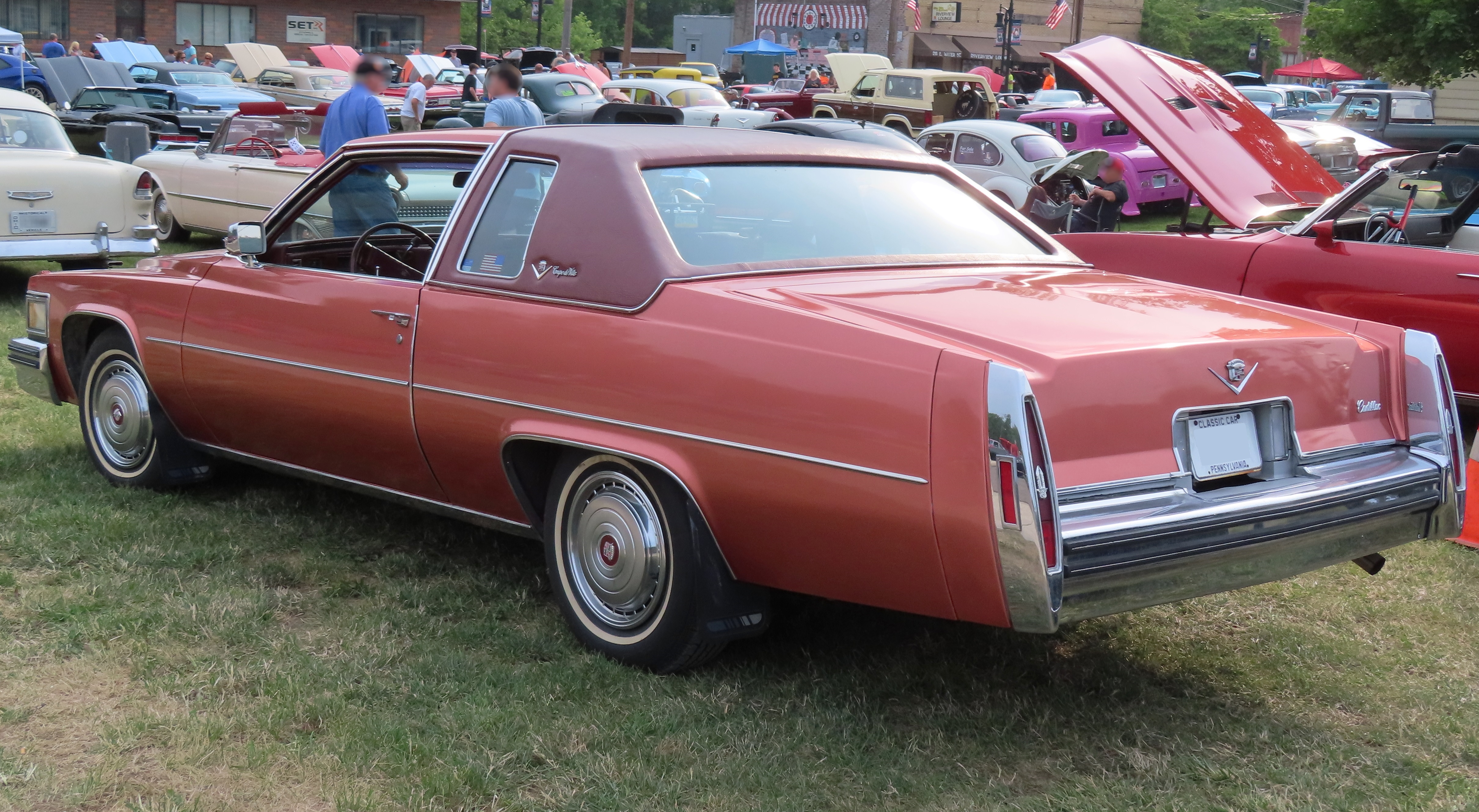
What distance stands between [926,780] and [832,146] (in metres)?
2.01

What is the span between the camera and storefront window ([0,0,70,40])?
148 ft

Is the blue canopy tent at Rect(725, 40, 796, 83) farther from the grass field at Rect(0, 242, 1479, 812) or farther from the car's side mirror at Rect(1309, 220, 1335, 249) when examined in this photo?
the grass field at Rect(0, 242, 1479, 812)

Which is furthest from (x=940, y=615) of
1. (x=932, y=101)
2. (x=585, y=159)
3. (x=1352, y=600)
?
(x=932, y=101)

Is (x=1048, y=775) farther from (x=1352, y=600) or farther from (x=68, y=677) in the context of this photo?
(x=68, y=677)

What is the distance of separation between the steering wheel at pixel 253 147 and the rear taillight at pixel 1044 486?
34.8 feet

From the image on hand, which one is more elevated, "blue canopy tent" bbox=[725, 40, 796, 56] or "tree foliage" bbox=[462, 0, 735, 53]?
"tree foliage" bbox=[462, 0, 735, 53]

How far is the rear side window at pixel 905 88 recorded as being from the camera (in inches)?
969

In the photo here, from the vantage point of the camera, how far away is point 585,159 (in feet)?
12.7

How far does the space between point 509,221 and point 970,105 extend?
21.5 m

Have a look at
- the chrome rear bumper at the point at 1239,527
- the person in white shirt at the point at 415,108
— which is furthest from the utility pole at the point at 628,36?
the chrome rear bumper at the point at 1239,527

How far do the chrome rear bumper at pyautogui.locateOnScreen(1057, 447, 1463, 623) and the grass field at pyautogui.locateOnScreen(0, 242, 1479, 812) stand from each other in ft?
1.42

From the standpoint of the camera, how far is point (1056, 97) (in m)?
33.1

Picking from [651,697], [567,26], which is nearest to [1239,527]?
[651,697]

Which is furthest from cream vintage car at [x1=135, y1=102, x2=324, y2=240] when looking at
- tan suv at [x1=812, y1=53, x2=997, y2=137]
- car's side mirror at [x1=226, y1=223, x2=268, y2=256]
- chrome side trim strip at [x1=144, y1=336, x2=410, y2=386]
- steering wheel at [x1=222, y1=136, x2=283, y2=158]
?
tan suv at [x1=812, y1=53, x2=997, y2=137]
